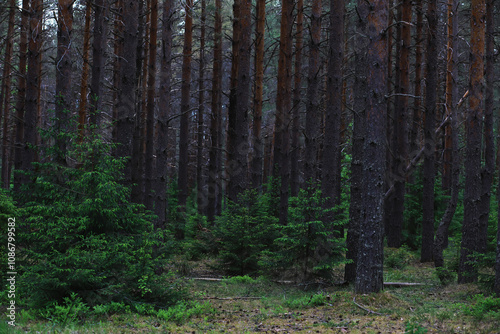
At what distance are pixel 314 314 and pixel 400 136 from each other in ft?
38.9

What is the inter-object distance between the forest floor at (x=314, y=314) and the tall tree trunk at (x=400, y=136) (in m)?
6.96

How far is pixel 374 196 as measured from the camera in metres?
8.03

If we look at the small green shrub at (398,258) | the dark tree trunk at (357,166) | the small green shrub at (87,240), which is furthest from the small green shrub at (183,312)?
the small green shrub at (398,258)

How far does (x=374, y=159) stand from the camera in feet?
26.5

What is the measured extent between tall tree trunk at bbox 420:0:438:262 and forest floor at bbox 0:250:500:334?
464cm

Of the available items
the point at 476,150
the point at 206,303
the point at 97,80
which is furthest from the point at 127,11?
the point at 476,150

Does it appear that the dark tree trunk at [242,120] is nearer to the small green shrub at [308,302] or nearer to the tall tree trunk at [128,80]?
the tall tree trunk at [128,80]

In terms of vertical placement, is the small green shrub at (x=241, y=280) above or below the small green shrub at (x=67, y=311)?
below

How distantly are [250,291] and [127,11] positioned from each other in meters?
7.84

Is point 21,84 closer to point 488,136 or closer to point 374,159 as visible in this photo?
point 374,159

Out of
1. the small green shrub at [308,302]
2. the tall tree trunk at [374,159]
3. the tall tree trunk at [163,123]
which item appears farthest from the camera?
the tall tree trunk at [163,123]

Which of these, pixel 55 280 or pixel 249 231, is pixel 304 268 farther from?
pixel 55 280

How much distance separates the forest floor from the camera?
6137 millimetres

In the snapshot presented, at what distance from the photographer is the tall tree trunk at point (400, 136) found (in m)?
16.6
